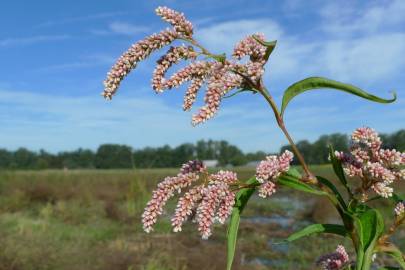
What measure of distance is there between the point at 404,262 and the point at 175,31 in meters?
0.68

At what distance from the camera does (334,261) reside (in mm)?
1287

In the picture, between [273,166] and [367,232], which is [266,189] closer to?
[273,166]

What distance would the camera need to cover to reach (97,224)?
12.2 m

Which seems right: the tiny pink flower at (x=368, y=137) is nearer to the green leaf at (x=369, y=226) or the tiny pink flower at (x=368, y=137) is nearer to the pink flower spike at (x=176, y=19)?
the green leaf at (x=369, y=226)

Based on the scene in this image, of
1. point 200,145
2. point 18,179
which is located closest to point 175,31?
point 18,179

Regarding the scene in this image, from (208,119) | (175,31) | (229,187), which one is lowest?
(229,187)

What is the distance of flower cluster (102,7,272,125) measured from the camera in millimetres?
1026

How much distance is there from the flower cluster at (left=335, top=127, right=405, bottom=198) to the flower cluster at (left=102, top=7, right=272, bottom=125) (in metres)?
0.30

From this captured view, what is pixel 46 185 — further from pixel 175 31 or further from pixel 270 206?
pixel 175 31

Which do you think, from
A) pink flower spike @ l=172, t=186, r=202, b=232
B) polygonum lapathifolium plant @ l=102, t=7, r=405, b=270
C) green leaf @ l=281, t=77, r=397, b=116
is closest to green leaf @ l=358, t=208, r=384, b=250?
polygonum lapathifolium plant @ l=102, t=7, r=405, b=270

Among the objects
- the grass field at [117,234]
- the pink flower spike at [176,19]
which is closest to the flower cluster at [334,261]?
the grass field at [117,234]

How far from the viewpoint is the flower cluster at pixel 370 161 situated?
44.4 inches

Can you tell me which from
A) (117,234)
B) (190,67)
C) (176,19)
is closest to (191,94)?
(190,67)

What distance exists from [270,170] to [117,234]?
10.00 m
